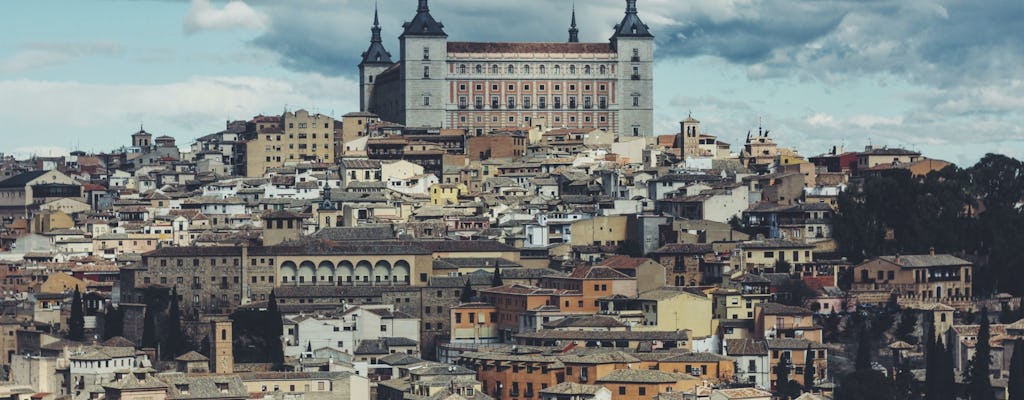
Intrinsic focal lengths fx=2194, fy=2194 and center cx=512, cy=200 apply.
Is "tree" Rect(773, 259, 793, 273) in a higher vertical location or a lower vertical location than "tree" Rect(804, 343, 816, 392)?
higher

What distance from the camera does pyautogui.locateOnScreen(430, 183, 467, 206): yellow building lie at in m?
113

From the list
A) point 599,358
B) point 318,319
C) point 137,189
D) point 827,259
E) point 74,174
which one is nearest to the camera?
point 599,358

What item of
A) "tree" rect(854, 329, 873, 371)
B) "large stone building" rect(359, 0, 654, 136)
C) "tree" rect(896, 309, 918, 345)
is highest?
"large stone building" rect(359, 0, 654, 136)

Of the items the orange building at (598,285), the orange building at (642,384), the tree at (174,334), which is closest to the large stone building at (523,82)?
the orange building at (598,285)

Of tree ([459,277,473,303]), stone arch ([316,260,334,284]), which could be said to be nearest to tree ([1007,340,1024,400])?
tree ([459,277,473,303])

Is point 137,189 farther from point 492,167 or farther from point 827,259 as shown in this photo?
point 827,259

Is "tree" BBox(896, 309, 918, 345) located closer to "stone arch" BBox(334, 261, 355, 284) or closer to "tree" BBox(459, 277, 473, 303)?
"tree" BBox(459, 277, 473, 303)

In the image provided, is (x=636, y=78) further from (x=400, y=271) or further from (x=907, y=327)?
(x=907, y=327)

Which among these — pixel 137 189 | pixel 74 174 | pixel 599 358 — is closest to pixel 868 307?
pixel 599 358

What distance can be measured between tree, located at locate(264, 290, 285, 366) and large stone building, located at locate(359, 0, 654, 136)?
52.6 m

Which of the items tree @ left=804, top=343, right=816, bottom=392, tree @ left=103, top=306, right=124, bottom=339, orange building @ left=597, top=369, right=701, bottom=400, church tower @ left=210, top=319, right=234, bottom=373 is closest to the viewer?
orange building @ left=597, top=369, right=701, bottom=400

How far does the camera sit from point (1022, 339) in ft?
255

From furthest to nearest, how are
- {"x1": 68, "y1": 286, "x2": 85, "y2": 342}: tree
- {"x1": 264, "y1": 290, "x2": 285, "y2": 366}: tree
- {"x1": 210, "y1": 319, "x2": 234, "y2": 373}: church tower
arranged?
1. {"x1": 68, "y1": 286, "x2": 85, "y2": 342}: tree
2. {"x1": 264, "y1": 290, "x2": 285, "y2": 366}: tree
3. {"x1": 210, "y1": 319, "x2": 234, "y2": 373}: church tower

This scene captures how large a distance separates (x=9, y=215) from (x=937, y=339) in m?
60.9
